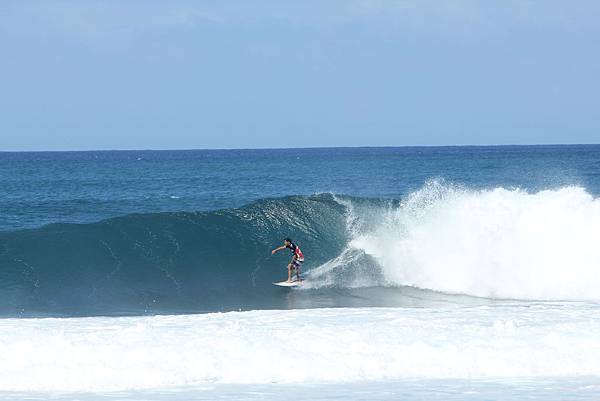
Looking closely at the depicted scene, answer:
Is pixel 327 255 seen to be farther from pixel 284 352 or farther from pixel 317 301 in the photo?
pixel 284 352

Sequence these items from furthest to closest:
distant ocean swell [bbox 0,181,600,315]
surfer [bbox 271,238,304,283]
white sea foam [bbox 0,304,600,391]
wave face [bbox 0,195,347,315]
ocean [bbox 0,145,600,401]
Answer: surfer [bbox 271,238,304,283], distant ocean swell [bbox 0,181,600,315], wave face [bbox 0,195,347,315], white sea foam [bbox 0,304,600,391], ocean [bbox 0,145,600,401]

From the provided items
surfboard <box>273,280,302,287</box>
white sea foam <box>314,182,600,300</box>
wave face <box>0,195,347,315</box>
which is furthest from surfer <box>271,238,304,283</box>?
white sea foam <box>314,182,600,300</box>

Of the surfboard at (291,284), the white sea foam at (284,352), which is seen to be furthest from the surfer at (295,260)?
the white sea foam at (284,352)

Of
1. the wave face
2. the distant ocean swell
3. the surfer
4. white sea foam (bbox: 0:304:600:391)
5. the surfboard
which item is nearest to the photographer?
white sea foam (bbox: 0:304:600:391)

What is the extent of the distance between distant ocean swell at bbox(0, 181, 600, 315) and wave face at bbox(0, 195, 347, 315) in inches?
1.8

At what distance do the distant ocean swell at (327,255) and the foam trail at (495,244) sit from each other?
1.1 inches

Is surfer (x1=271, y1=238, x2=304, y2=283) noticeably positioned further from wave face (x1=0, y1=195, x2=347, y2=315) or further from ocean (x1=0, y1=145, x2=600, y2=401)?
wave face (x1=0, y1=195, x2=347, y2=315)

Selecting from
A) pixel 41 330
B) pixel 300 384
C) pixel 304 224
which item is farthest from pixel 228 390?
pixel 304 224

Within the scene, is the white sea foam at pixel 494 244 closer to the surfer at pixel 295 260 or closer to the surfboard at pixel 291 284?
the surfer at pixel 295 260

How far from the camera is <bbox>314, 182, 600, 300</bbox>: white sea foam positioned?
763 inches

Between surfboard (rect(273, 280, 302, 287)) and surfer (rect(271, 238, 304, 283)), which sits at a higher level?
surfer (rect(271, 238, 304, 283))

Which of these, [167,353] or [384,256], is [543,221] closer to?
[384,256]

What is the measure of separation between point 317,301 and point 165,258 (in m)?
6.06

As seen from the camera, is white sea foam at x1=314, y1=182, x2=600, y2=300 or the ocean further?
white sea foam at x1=314, y1=182, x2=600, y2=300
